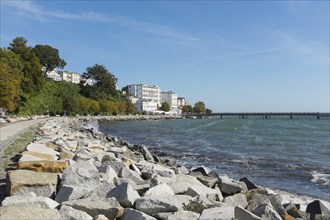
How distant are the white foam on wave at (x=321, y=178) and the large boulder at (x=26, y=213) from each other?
11.4m

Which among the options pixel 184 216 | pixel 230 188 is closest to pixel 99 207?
pixel 184 216

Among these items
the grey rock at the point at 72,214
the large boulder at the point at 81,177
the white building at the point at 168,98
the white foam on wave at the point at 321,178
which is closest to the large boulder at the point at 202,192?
the large boulder at the point at 81,177

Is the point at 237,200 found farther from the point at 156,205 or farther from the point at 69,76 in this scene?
the point at 69,76

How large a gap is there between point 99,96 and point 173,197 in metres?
113

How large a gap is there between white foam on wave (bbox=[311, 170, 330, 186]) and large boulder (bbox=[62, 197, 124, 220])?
10536 millimetres

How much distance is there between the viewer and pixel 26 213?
13.6 ft

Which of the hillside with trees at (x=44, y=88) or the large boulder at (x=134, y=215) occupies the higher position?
the hillside with trees at (x=44, y=88)

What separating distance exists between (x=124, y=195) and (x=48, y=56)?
96535 mm

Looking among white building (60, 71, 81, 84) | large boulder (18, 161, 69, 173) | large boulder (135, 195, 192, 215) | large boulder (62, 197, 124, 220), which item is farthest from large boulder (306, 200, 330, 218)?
white building (60, 71, 81, 84)

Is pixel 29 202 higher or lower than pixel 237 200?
higher

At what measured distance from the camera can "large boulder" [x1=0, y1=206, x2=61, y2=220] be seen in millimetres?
4055

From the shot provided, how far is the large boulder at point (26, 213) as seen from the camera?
4.05 metres

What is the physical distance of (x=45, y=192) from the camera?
5543 mm

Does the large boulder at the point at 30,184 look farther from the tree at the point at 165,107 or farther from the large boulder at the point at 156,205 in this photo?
the tree at the point at 165,107
